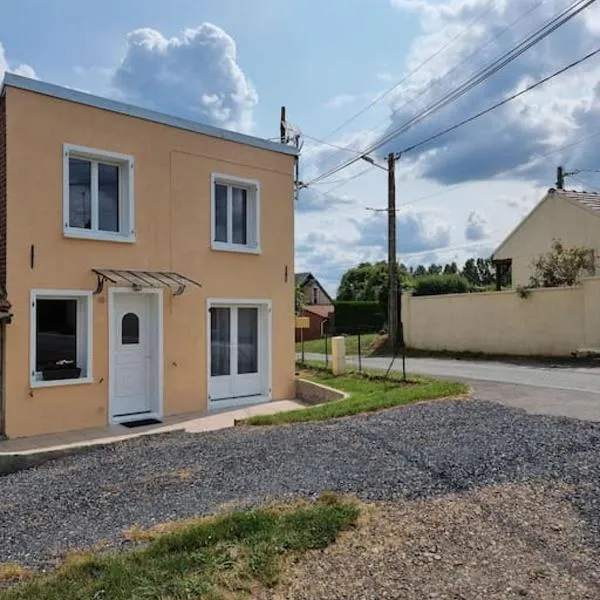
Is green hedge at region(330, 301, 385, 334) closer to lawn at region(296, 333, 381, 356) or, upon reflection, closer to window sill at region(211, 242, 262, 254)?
lawn at region(296, 333, 381, 356)

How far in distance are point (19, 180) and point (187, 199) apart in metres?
3.13

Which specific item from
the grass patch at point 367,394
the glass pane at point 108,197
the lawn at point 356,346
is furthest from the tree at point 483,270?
the glass pane at point 108,197

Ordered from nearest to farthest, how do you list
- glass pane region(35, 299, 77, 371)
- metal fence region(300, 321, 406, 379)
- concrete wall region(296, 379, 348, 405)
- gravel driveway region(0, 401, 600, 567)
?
gravel driveway region(0, 401, 600, 567), glass pane region(35, 299, 77, 371), concrete wall region(296, 379, 348, 405), metal fence region(300, 321, 406, 379)

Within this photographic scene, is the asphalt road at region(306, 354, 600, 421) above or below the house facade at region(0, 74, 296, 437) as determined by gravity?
below

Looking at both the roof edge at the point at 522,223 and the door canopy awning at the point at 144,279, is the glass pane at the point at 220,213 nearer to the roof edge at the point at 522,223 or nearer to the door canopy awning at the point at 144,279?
the door canopy awning at the point at 144,279

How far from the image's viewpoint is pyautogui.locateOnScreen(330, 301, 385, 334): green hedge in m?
36.8

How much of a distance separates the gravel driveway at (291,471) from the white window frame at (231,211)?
4.75 m

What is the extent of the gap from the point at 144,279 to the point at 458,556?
26.4 ft

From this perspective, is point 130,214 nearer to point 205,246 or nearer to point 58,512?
point 205,246

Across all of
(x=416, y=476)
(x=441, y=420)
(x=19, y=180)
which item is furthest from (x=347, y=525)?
(x=19, y=180)

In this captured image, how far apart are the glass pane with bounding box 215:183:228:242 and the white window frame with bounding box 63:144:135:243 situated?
1.99 m

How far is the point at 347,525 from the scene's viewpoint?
4.43 m

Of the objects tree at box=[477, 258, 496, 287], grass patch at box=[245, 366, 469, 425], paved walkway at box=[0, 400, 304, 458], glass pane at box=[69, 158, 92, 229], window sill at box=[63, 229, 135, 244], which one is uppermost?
tree at box=[477, 258, 496, 287]

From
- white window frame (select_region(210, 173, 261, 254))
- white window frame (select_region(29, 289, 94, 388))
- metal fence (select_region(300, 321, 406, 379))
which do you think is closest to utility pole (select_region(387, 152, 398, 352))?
metal fence (select_region(300, 321, 406, 379))
